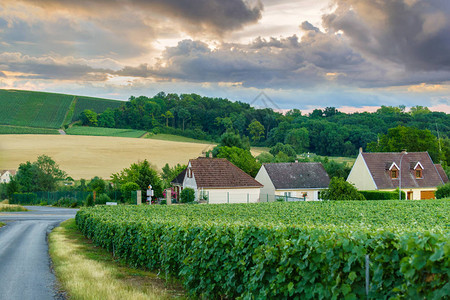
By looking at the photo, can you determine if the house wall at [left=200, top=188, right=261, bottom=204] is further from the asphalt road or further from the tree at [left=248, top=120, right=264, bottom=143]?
the tree at [left=248, top=120, right=264, bottom=143]

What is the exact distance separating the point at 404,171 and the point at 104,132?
8175 cm

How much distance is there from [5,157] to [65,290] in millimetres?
84752

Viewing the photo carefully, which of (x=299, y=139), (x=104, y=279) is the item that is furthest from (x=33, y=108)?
(x=104, y=279)

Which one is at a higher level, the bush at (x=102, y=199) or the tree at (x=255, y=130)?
the tree at (x=255, y=130)

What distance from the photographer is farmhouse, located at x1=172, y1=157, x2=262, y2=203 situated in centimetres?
5309

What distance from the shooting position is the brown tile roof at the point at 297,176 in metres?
62.1

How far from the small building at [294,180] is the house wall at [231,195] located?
5121mm

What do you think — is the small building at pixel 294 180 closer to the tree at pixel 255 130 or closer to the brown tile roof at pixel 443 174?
the brown tile roof at pixel 443 174

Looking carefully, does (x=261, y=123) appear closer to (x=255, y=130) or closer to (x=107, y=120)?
(x=255, y=130)

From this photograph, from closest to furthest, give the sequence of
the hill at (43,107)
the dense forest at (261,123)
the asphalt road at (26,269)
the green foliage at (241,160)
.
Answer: the asphalt road at (26,269) → the green foliage at (241,160) → the dense forest at (261,123) → the hill at (43,107)

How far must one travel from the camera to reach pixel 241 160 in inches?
2864

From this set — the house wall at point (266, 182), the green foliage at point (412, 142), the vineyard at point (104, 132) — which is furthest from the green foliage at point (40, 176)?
the green foliage at point (412, 142)

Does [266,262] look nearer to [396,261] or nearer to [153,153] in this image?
[396,261]

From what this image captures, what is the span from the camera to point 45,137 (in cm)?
10775
